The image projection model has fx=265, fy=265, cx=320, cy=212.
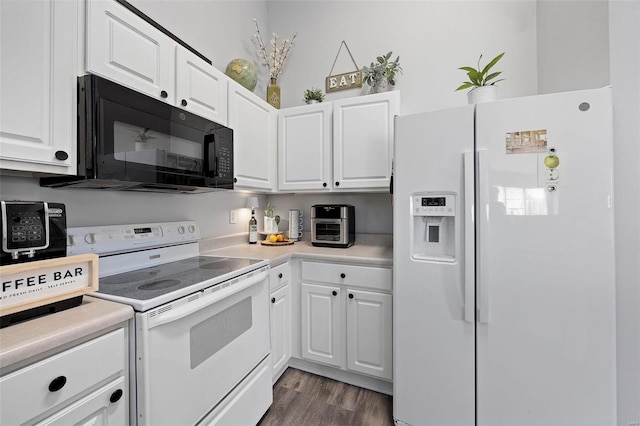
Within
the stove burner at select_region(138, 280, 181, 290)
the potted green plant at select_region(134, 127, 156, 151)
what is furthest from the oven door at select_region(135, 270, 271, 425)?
the potted green plant at select_region(134, 127, 156, 151)

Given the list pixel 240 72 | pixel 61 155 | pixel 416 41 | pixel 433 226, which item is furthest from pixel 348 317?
pixel 416 41

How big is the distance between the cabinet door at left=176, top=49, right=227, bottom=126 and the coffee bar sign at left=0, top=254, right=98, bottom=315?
951 mm

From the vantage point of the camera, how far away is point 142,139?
46.0 inches

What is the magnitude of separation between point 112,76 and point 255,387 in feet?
5.36

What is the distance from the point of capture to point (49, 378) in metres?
0.68

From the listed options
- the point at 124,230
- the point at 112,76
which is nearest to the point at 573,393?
the point at 124,230

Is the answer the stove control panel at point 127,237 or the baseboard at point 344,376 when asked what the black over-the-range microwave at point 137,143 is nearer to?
the stove control panel at point 127,237

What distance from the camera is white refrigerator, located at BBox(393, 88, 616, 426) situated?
114 cm

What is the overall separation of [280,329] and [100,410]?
43.3 inches

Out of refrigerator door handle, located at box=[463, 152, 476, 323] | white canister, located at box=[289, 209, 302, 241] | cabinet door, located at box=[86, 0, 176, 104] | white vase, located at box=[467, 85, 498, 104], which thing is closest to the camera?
cabinet door, located at box=[86, 0, 176, 104]

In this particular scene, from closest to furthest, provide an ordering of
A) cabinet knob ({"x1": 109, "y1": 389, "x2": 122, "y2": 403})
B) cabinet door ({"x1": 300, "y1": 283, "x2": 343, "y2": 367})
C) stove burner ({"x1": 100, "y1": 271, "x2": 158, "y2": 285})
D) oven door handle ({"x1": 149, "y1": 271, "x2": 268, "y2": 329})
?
cabinet knob ({"x1": 109, "y1": 389, "x2": 122, "y2": 403})
oven door handle ({"x1": 149, "y1": 271, "x2": 268, "y2": 329})
stove burner ({"x1": 100, "y1": 271, "x2": 158, "y2": 285})
cabinet door ({"x1": 300, "y1": 283, "x2": 343, "y2": 367})

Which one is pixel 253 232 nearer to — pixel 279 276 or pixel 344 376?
pixel 279 276

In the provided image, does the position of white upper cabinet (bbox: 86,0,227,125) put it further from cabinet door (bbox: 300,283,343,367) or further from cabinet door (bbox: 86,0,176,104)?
cabinet door (bbox: 300,283,343,367)

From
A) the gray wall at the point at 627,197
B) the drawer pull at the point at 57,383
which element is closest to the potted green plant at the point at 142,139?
the drawer pull at the point at 57,383
